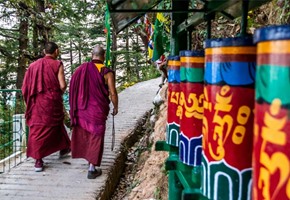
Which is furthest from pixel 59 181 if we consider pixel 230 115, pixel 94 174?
pixel 230 115

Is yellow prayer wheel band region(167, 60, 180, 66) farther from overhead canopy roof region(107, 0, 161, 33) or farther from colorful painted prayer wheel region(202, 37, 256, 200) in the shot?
colorful painted prayer wheel region(202, 37, 256, 200)

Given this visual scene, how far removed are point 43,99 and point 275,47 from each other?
12.8 feet

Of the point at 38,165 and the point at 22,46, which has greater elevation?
the point at 22,46

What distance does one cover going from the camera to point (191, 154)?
3.42 ft

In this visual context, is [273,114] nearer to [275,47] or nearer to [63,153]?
[275,47]

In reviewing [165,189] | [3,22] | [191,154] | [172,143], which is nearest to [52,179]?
[165,189]

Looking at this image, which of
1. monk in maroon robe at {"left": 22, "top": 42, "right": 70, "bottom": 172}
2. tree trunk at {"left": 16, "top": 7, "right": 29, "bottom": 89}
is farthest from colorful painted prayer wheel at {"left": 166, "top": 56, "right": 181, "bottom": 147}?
tree trunk at {"left": 16, "top": 7, "right": 29, "bottom": 89}

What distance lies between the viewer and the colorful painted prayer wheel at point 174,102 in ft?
4.06

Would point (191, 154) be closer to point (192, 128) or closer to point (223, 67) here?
point (192, 128)

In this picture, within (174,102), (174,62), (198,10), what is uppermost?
(198,10)

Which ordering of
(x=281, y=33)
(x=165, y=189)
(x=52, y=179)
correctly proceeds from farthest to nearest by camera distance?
(x=52, y=179), (x=165, y=189), (x=281, y=33)

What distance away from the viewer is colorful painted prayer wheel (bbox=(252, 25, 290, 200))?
48 centimetres

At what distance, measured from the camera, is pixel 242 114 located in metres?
0.67

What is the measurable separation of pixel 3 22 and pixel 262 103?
8.92 m
